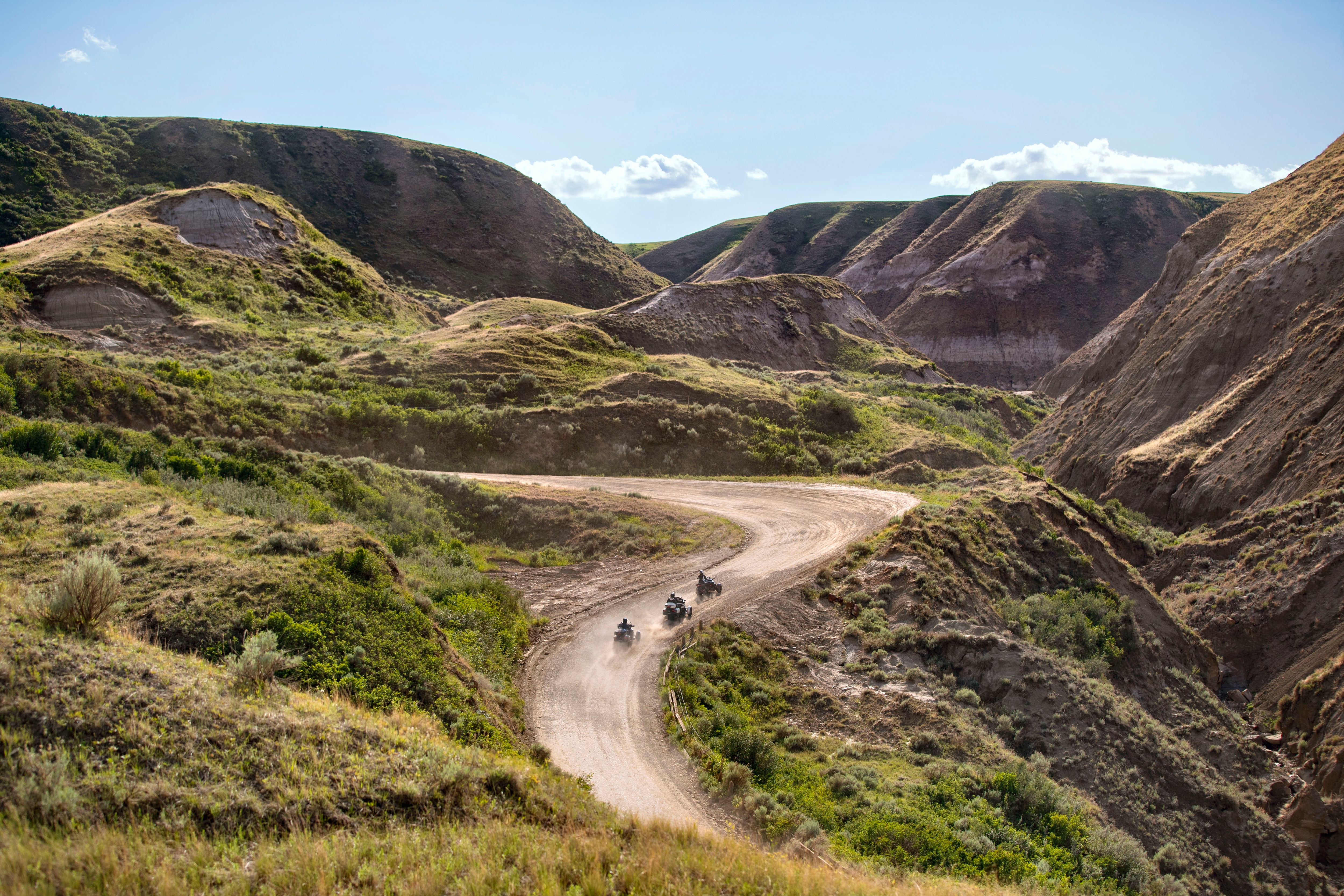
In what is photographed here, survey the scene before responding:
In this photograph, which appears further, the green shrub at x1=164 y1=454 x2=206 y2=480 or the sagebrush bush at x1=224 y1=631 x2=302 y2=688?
the green shrub at x1=164 y1=454 x2=206 y2=480

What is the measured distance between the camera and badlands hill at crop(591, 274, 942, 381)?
160 feet

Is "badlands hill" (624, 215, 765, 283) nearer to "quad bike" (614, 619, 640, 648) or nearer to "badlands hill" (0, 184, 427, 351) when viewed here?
"badlands hill" (0, 184, 427, 351)

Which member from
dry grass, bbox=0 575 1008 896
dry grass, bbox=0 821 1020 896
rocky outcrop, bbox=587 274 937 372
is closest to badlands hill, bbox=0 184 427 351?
rocky outcrop, bbox=587 274 937 372

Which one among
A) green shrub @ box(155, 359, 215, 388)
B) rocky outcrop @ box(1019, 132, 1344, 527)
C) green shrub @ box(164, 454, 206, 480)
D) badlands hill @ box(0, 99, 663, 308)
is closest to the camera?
green shrub @ box(164, 454, 206, 480)

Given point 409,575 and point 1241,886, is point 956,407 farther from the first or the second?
point 409,575

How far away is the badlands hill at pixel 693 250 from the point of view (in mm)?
151125

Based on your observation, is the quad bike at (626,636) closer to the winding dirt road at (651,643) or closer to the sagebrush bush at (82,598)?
the winding dirt road at (651,643)

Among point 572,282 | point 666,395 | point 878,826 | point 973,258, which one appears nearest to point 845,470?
point 666,395

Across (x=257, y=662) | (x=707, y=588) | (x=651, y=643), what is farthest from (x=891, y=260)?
(x=257, y=662)

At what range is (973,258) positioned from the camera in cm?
9488

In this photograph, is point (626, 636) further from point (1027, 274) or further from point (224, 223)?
point (1027, 274)

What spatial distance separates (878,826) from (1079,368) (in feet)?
225

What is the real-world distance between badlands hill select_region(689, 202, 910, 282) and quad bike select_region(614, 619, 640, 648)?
11348 centimetres

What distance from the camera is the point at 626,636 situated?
14.6 m
